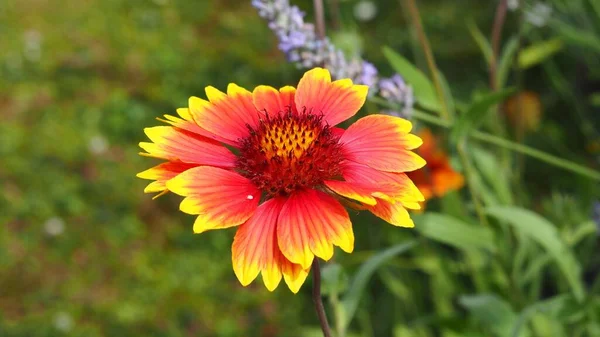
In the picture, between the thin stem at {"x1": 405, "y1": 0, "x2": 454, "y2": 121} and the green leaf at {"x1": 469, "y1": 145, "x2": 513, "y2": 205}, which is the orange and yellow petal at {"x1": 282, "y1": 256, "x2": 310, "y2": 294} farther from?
the green leaf at {"x1": 469, "y1": 145, "x2": 513, "y2": 205}

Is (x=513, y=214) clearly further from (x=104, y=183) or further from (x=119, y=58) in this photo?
(x=119, y=58)

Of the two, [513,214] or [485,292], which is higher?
[513,214]

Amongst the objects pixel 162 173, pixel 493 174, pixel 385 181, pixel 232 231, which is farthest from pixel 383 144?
pixel 232 231

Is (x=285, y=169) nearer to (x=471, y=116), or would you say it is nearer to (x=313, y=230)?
(x=313, y=230)

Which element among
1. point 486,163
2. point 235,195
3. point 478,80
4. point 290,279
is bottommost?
point 290,279

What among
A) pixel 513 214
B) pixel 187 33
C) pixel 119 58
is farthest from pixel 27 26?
pixel 513 214

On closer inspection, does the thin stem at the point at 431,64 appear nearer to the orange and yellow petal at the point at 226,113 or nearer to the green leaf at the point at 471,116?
the green leaf at the point at 471,116
